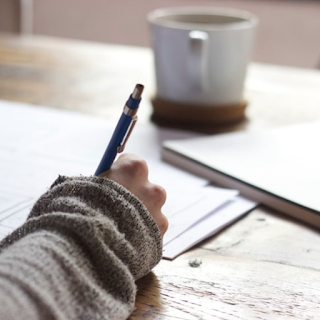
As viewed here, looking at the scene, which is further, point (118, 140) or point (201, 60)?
point (201, 60)

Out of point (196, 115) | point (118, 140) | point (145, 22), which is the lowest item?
point (145, 22)

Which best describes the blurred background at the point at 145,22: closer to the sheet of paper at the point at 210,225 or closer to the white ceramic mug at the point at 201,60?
the white ceramic mug at the point at 201,60

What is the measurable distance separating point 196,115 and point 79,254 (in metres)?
0.53

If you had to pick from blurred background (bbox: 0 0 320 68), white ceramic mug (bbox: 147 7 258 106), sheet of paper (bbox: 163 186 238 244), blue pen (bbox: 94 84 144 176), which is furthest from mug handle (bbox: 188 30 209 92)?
blurred background (bbox: 0 0 320 68)

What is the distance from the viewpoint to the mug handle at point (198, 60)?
2.88 ft

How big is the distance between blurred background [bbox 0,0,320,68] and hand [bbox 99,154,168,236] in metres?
1.80

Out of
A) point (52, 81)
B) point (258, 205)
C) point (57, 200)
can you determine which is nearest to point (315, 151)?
point (258, 205)

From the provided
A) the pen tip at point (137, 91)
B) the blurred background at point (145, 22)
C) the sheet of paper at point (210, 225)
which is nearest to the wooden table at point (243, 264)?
the sheet of paper at point (210, 225)

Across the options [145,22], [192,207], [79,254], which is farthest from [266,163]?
[145,22]

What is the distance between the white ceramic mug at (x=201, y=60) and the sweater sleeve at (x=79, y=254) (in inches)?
17.5

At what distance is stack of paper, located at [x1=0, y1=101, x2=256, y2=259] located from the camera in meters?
0.59

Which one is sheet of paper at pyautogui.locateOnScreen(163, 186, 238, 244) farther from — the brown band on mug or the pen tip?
the brown band on mug

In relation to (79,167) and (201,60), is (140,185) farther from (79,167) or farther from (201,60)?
(201,60)

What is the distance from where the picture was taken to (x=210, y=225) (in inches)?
23.4
